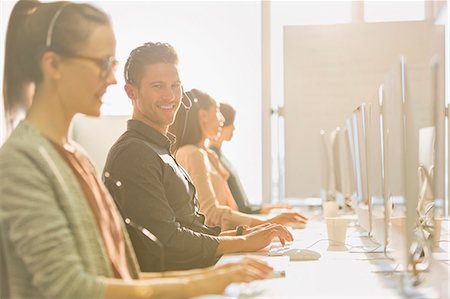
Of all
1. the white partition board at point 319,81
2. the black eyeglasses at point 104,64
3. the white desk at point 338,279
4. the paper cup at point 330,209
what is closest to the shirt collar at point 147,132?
the white desk at point 338,279

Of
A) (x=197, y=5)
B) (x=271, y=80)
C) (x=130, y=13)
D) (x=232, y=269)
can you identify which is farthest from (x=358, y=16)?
(x=232, y=269)

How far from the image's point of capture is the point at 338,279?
1675 millimetres

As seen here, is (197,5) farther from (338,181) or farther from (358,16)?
(358,16)

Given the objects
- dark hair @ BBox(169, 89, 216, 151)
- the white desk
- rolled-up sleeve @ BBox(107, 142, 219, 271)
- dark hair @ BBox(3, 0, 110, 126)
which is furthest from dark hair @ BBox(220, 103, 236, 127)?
dark hair @ BBox(3, 0, 110, 126)

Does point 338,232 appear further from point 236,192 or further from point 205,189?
point 236,192

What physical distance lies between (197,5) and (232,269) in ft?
9.50

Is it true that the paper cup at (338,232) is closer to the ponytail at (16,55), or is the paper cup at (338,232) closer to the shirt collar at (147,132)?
the shirt collar at (147,132)

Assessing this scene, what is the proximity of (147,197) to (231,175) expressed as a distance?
2.35m

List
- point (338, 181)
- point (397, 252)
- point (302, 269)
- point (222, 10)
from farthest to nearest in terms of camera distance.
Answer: point (222, 10)
point (338, 181)
point (302, 269)
point (397, 252)

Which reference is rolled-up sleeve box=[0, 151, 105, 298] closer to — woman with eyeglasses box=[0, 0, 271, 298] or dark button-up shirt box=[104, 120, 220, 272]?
woman with eyeglasses box=[0, 0, 271, 298]

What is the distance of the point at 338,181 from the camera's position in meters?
3.83

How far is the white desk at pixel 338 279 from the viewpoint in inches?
58.3

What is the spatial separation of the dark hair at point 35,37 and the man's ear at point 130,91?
68 centimetres

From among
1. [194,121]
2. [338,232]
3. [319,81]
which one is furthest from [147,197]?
[319,81]
